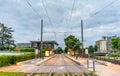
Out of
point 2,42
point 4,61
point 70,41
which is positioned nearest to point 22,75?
point 4,61

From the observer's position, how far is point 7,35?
110 meters

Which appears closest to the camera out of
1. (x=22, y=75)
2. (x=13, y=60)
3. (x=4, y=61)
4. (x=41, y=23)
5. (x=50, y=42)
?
(x=22, y=75)

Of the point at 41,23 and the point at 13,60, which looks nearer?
the point at 13,60

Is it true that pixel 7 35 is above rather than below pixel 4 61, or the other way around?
above

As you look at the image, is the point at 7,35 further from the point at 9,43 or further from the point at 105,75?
the point at 105,75

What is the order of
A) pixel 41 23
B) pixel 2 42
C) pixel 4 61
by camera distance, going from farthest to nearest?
1. pixel 2 42
2. pixel 41 23
3. pixel 4 61

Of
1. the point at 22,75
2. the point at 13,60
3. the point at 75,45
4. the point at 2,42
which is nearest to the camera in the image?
the point at 22,75

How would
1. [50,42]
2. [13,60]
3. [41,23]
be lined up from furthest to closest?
[50,42] < [41,23] < [13,60]

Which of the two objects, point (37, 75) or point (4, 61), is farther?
point (4, 61)

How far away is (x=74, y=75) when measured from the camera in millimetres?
20359

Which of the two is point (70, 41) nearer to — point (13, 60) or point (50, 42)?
point (50, 42)

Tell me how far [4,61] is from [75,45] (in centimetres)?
8329

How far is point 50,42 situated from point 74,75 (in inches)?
5809

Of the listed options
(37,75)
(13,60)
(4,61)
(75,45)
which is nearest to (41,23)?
(13,60)
